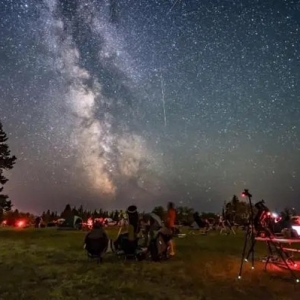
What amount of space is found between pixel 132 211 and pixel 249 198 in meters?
5.10

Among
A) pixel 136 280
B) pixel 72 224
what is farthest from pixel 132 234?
pixel 72 224

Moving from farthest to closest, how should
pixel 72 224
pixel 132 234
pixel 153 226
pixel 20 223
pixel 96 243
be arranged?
pixel 20 223 → pixel 72 224 → pixel 153 226 → pixel 132 234 → pixel 96 243

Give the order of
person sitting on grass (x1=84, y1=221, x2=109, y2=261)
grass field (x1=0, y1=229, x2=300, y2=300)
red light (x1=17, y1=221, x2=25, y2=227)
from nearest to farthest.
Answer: grass field (x1=0, y1=229, x2=300, y2=300) < person sitting on grass (x1=84, y1=221, x2=109, y2=261) < red light (x1=17, y1=221, x2=25, y2=227)

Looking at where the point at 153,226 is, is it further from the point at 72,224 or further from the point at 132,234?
the point at 72,224

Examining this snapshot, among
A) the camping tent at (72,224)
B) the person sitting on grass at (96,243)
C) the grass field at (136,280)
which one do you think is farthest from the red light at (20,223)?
the person sitting on grass at (96,243)

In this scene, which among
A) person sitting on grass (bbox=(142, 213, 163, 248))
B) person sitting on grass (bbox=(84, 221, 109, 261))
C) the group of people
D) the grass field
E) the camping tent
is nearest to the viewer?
the grass field

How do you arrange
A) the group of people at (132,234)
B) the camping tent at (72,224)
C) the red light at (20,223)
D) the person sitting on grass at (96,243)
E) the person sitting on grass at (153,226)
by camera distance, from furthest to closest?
1. the red light at (20,223)
2. the camping tent at (72,224)
3. the person sitting on grass at (153,226)
4. the group of people at (132,234)
5. the person sitting on grass at (96,243)

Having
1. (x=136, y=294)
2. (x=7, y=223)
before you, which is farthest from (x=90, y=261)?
(x=7, y=223)

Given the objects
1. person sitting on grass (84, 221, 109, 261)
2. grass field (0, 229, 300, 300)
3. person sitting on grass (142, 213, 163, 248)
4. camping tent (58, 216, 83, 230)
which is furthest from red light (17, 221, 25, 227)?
person sitting on grass (84, 221, 109, 261)

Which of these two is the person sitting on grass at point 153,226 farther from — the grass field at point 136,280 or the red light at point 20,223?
the red light at point 20,223

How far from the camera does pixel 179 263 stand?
12.2 metres

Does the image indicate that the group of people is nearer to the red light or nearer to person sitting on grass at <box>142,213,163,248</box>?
person sitting on grass at <box>142,213,163,248</box>

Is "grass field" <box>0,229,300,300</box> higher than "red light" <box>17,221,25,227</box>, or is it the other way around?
"red light" <box>17,221,25,227</box>

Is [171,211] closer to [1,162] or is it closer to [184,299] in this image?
[184,299]
